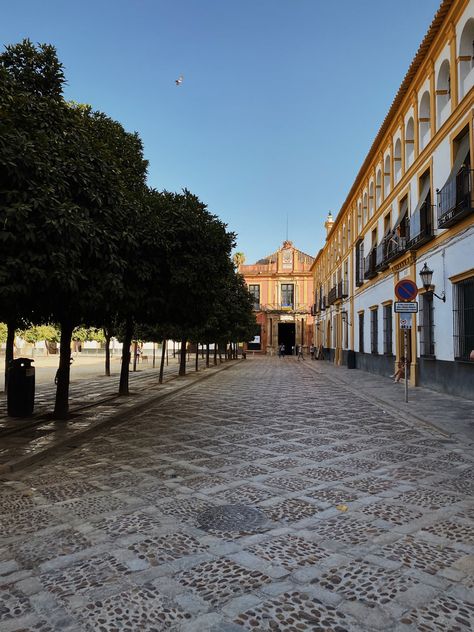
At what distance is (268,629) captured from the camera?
2.55 m

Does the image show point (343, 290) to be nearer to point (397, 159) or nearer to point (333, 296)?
point (333, 296)

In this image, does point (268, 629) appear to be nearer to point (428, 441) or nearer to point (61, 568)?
point (61, 568)

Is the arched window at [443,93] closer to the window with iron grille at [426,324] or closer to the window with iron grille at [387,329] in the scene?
the window with iron grille at [426,324]

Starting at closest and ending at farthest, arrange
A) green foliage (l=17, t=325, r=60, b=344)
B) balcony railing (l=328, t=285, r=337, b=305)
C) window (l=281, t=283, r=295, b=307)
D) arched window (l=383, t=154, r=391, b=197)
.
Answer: arched window (l=383, t=154, r=391, b=197) → balcony railing (l=328, t=285, r=337, b=305) → green foliage (l=17, t=325, r=60, b=344) → window (l=281, t=283, r=295, b=307)

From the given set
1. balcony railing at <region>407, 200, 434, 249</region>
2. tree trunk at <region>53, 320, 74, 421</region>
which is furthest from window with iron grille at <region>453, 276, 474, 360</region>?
tree trunk at <region>53, 320, 74, 421</region>

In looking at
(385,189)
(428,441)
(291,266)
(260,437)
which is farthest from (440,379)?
(291,266)

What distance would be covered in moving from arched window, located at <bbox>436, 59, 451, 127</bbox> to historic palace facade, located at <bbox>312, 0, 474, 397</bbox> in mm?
27

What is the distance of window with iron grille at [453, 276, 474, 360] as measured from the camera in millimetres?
11693

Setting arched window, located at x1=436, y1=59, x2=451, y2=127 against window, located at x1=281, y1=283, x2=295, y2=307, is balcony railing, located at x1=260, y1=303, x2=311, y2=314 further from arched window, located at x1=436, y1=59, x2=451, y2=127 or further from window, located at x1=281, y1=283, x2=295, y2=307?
arched window, located at x1=436, y1=59, x2=451, y2=127

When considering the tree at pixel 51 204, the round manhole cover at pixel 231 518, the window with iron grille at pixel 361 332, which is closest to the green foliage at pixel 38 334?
the window with iron grille at pixel 361 332

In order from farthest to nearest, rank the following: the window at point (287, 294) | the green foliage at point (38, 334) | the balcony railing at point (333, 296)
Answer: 1. the window at point (287, 294)
2. the green foliage at point (38, 334)
3. the balcony railing at point (333, 296)

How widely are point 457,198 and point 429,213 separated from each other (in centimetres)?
271

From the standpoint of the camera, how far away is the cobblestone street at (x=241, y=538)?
2719 mm

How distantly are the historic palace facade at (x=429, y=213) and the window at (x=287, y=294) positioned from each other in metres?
32.0
